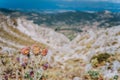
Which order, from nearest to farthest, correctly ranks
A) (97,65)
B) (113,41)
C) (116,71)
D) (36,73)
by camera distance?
(36,73) → (116,71) → (97,65) → (113,41)

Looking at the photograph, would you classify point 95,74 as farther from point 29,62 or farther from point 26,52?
Result: point 26,52

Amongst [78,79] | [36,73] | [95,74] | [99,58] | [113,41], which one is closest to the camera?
[36,73]

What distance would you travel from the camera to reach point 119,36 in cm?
7806

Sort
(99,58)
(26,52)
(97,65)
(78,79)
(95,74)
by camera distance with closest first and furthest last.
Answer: (26,52), (95,74), (78,79), (97,65), (99,58)

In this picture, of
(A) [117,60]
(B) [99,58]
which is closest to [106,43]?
(B) [99,58]

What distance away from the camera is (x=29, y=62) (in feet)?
88.7

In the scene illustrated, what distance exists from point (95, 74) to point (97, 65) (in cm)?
1441

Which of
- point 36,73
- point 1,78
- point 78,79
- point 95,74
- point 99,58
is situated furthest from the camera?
point 99,58

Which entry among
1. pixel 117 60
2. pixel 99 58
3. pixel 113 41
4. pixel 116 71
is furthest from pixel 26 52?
pixel 113 41

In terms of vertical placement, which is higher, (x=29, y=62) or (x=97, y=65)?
(x=29, y=62)

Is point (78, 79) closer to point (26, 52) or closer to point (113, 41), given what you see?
point (26, 52)

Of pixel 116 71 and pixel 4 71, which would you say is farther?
pixel 116 71

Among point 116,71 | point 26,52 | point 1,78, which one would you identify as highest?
point 26,52

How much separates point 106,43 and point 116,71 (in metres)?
29.1
